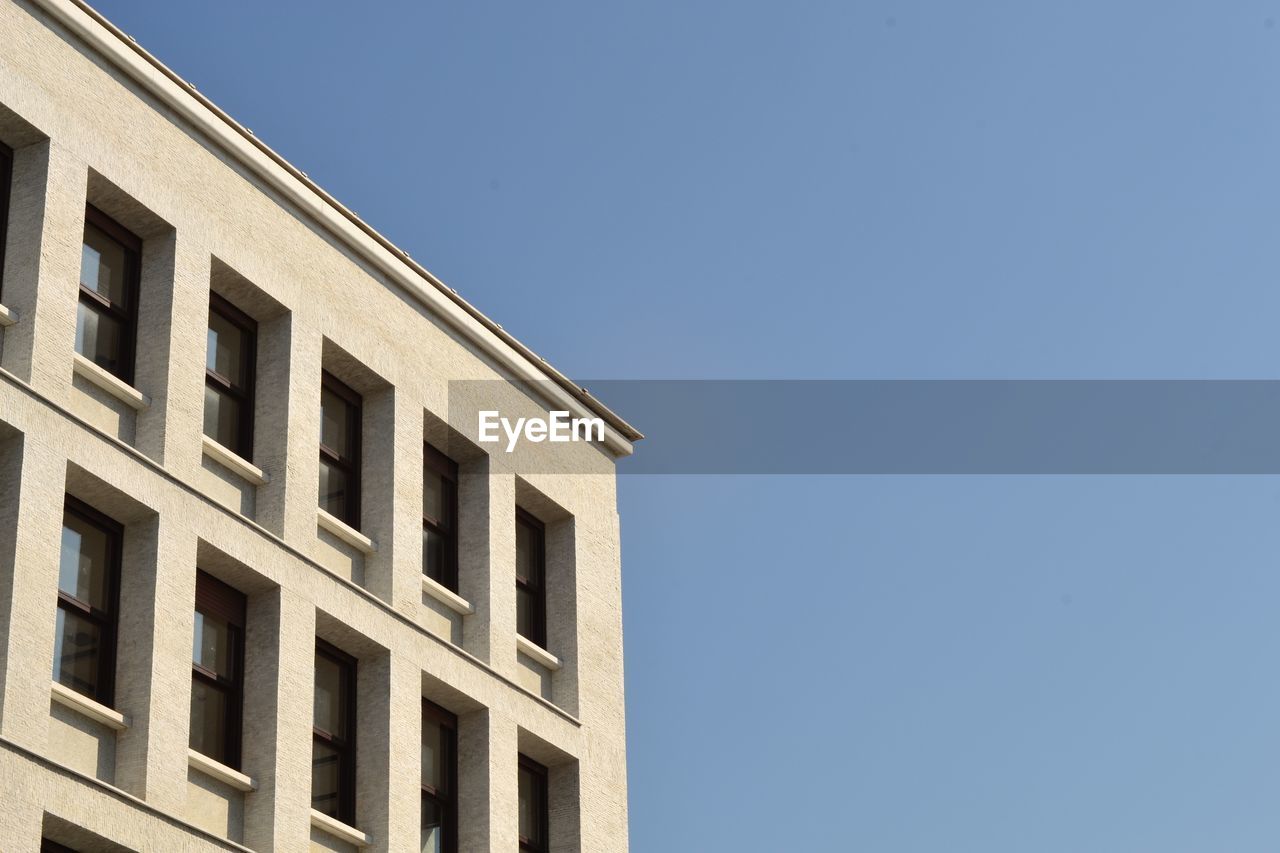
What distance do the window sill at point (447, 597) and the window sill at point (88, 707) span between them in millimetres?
6028

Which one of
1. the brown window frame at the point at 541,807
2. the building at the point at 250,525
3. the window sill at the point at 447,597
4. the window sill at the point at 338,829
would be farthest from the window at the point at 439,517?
the window sill at the point at 338,829

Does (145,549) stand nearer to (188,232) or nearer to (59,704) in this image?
(59,704)

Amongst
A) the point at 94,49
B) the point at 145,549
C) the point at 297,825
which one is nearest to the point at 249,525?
the point at 145,549

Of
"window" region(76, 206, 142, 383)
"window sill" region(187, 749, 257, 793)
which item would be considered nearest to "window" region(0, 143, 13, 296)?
"window" region(76, 206, 142, 383)

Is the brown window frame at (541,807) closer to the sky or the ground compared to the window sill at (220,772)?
closer to the sky

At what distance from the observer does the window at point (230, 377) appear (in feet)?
86.8

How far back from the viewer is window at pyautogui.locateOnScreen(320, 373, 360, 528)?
28.0 meters

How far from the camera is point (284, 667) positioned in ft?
82.5

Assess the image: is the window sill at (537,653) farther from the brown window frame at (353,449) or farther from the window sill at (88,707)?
the window sill at (88,707)

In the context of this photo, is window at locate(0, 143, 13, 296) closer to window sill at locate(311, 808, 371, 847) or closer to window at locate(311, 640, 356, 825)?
window at locate(311, 640, 356, 825)

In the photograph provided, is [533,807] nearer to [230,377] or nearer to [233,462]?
[233,462]

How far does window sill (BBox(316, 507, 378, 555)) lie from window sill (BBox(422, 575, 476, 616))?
3.45ft

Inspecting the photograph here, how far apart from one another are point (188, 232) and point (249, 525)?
3518 mm

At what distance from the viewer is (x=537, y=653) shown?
30.1 metres
